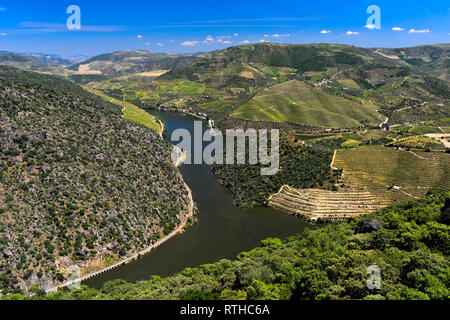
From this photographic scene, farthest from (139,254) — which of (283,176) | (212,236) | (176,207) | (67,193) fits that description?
(283,176)

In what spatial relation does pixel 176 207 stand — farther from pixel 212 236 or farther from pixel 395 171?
pixel 395 171

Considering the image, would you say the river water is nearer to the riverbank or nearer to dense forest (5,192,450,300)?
the riverbank

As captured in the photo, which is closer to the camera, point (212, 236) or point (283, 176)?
point (212, 236)

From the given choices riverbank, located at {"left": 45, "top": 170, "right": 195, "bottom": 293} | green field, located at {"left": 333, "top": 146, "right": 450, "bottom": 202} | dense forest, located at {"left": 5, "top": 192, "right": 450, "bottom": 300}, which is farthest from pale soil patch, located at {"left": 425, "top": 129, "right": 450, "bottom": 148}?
riverbank, located at {"left": 45, "top": 170, "right": 195, "bottom": 293}

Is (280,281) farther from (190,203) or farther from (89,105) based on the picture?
(89,105)

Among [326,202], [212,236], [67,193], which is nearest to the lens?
[67,193]

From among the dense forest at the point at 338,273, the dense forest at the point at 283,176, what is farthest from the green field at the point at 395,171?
the dense forest at the point at 338,273
